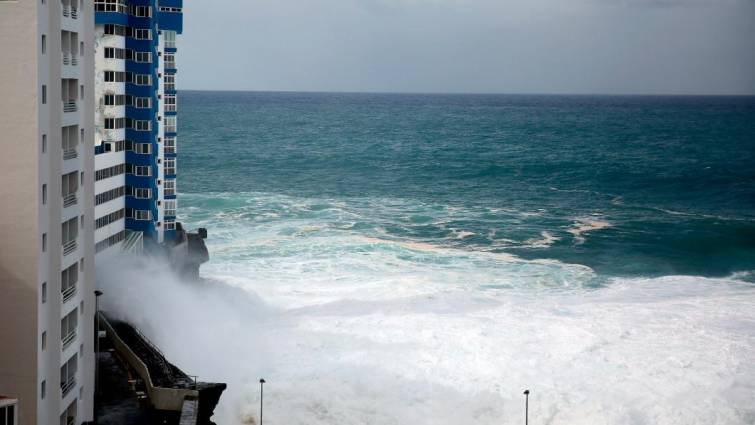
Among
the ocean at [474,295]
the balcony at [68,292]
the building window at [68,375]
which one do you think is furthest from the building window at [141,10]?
the building window at [68,375]

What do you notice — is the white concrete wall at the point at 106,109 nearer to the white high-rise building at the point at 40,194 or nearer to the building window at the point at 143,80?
the building window at the point at 143,80

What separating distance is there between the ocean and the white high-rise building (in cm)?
1088

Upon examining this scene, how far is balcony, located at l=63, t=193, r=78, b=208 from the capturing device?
30.4 metres

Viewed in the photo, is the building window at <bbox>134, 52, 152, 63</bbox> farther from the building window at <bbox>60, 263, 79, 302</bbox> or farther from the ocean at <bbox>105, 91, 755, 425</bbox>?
the building window at <bbox>60, 263, 79, 302</bbox>

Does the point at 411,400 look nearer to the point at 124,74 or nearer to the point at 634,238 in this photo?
the point at 124,74

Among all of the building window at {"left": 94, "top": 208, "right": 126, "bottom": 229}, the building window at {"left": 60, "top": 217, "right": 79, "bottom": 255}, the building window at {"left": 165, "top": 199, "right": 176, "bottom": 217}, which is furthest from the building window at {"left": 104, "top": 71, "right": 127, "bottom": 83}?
the building window at {"left": 60, "top": 217, "right": 79, "bottom": 255}

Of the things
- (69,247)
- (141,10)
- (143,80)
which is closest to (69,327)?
(69,247)

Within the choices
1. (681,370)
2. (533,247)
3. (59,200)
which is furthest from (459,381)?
(533,247)

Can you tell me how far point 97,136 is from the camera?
50.2 m

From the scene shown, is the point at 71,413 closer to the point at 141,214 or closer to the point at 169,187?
the point at 141,214

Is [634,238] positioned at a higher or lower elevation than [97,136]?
lower

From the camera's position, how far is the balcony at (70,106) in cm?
3006

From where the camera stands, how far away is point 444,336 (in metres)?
50.3

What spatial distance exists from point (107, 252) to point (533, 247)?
1400 inches
